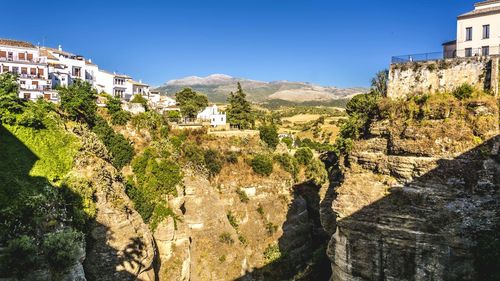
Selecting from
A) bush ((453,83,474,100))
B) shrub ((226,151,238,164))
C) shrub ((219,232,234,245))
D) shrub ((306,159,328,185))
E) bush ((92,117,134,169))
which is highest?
bush ((453,83,474,100))

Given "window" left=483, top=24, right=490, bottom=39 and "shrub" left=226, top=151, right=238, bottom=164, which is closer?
"window" left=483, top=24, right=490, bottom=39

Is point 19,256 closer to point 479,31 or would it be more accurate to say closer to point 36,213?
point 36,213

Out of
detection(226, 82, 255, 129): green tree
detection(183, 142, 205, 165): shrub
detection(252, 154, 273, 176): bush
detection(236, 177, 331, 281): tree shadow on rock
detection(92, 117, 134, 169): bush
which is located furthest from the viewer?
detection(226, 82, 255, 129): green tree

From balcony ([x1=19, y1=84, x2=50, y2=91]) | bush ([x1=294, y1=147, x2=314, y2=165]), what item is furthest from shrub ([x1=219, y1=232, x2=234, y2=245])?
balcony ([x1=19, y1=84, x2=50, y2=91])

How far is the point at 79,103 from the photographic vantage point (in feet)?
105

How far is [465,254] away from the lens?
1664cm

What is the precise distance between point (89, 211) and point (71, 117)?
12.9 metres

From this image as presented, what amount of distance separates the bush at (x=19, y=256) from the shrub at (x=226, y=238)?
69.4 feet

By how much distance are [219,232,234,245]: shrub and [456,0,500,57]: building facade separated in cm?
2436

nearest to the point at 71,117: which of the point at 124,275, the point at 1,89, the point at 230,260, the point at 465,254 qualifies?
the point at 1,89

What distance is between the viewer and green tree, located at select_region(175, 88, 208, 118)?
2087 inches

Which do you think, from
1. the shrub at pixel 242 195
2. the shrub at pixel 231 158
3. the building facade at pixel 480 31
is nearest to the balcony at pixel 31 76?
the shrub at pixel 231 158

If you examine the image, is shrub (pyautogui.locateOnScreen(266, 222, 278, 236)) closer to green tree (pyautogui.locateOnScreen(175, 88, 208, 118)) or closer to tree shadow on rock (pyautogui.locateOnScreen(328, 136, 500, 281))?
green tree (pyautogui.locateOnScreen(175, 88, 208, 118))

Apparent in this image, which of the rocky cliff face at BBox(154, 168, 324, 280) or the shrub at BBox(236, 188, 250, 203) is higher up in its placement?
the shrub at BBox(236, 188, 250, 203)
